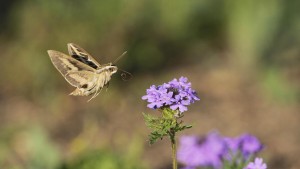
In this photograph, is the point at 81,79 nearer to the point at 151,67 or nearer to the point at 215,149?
the point at 215,149

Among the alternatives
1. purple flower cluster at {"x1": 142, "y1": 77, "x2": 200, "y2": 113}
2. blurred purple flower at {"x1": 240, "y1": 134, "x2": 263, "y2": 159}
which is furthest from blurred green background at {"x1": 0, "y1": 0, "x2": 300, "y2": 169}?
purple flower cluster at {"x1": 142, "y1": 77, "x2": 200, "y2": 113}

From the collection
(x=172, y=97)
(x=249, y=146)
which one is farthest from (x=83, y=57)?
(x=249, y=146)

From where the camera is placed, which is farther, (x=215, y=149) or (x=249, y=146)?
(x=215, y=149)

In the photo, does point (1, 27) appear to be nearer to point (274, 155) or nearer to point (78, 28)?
point (78, 28)

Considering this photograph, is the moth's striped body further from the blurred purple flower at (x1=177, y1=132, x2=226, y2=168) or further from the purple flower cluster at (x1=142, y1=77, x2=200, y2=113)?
the blurred purple flower at (x1=177, y1=132, x2=226, y2=168)

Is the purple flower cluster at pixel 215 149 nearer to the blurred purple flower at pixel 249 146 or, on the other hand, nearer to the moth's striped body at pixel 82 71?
the blurred purple flower at pixel 249 146

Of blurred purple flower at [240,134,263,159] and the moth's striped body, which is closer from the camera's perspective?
the moth's striped body
